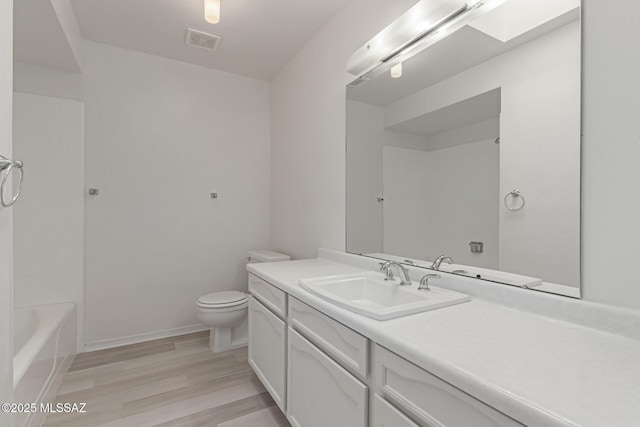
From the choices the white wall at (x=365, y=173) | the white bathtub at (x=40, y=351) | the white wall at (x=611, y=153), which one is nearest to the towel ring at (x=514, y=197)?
the white wall at (x=611, y=153)

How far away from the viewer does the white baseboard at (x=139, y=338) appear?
8.09ft

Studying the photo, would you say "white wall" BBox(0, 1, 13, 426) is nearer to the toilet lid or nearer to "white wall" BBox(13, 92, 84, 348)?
the toilet lid

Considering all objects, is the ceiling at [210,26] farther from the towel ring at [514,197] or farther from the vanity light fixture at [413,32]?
the towel ring at [514,197]

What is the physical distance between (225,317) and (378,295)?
1.44 m

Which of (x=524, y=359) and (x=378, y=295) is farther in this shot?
(x=378, y=295)

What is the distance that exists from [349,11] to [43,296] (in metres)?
3.08

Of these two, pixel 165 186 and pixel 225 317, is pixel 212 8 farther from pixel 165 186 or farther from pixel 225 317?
pixel 225 317

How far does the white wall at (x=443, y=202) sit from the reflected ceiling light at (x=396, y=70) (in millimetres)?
401

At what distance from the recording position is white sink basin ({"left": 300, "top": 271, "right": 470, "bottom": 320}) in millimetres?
1009

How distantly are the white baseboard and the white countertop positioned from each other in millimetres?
2255

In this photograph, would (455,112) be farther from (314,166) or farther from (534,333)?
(314,166)

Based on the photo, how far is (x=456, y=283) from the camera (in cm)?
128

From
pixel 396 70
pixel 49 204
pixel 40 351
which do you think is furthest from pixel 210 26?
pixel 40 351

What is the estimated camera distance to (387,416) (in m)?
0.87
